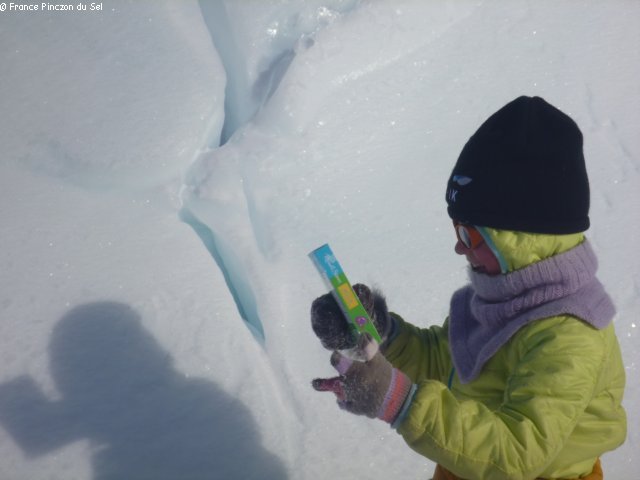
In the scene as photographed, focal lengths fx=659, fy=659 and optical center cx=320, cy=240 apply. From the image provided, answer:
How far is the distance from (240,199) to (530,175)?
3.03 ft

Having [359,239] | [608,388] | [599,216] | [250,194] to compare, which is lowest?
[608,388]

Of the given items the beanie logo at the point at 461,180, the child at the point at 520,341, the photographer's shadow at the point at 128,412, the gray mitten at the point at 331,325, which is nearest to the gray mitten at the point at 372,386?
the child at the point at 520,341

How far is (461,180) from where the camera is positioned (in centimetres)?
108

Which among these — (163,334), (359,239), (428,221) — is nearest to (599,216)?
(428,221)

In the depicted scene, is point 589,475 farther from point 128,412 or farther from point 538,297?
point 128,412

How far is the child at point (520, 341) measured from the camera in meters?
0.93

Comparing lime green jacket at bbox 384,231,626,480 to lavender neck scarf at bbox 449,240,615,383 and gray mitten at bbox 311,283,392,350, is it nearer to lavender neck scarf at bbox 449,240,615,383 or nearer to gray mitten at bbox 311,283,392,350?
lavender neck scarf at bbox 449,240,615,383

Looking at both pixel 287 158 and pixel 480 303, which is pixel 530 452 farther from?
pixel 287 158

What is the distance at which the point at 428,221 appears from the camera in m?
1.80

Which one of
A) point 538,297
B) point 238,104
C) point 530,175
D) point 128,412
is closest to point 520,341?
point 538,297

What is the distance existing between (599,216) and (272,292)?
95 centimetres

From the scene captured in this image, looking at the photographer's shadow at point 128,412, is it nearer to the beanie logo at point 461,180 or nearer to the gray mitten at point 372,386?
the gray mitten at point 372,386

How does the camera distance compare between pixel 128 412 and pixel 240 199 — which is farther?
pixel 240 199

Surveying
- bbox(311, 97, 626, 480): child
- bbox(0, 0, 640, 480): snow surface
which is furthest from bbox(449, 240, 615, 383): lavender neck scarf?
bbox(0, 0, 640, 480): snow surface
